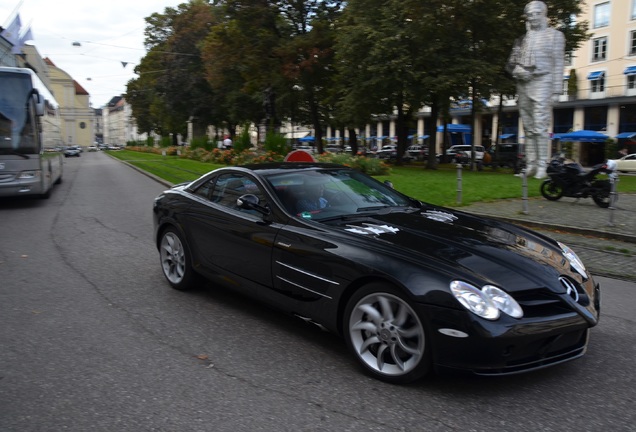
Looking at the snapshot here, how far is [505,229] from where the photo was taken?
4.75 metres


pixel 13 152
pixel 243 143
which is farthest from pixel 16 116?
pixel 243 143

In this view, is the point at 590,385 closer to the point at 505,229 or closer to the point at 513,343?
the point at 513,343

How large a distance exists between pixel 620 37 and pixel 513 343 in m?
51.9

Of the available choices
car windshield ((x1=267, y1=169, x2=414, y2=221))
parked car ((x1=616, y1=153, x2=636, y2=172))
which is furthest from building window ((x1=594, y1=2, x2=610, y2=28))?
car windshield ((x1=267, y1=169, x2=414, y2=221))

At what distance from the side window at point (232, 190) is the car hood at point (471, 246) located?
1047 mm

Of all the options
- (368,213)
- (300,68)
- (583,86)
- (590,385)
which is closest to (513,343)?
(590,385)

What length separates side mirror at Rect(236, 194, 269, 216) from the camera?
477 centimetres

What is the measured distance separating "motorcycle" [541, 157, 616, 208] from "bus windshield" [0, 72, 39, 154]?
1274cm

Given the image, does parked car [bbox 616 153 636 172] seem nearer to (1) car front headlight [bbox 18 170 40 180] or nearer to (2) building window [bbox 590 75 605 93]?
(2) building window [bbox 590 75 605 93]

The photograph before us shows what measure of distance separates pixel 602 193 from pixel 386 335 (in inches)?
422

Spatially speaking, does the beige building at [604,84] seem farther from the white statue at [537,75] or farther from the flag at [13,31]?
the flag at [13,31]

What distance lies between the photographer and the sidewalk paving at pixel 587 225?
754 cm

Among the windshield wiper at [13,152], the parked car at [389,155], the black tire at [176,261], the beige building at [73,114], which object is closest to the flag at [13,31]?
the windshield wiper at [13,152]

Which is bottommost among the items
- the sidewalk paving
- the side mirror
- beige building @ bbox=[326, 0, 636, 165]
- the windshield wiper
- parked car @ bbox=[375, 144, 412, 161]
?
the sidewalk paving
